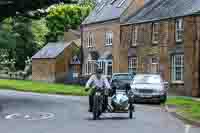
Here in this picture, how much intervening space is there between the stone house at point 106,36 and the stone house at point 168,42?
158 centimetres

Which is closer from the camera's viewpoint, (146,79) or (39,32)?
(146,79)

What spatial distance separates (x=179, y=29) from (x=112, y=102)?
84.0 feet

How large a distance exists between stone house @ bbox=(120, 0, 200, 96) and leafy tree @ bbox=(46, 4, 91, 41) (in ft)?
99.4

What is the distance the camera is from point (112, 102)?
1914cm

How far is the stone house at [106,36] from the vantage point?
53500 mm

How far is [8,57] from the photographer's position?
8094cm

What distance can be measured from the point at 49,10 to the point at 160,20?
57.4ft

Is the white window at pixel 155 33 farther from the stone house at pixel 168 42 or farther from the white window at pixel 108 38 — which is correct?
the white window at pixel 108 38

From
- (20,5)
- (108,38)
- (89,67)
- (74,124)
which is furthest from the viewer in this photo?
(89,67)

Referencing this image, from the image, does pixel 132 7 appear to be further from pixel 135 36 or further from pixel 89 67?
pixel 89 67

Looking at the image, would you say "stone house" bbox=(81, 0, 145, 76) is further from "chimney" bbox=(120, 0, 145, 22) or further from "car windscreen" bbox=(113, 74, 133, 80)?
"car windscreen" bbox=(113, 74, 133, 80)

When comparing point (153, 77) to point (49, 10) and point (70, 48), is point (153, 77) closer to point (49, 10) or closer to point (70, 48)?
point (49, 10)

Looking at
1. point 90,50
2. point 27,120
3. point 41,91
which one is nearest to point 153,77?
point 41,91

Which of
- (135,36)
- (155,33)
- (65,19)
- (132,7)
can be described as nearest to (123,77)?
(155,33)
